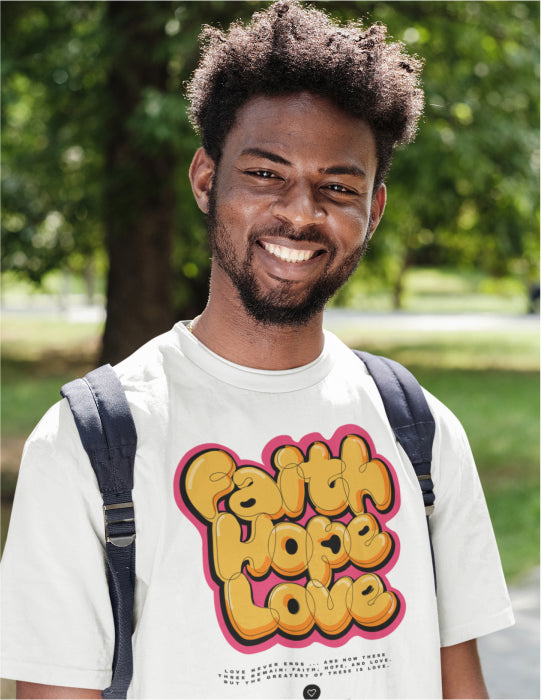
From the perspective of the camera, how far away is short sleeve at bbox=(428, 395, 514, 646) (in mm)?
1901

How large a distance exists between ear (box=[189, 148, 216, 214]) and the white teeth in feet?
0.76

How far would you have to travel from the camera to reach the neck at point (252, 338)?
6.28 feet

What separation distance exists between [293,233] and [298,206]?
2.2 inches

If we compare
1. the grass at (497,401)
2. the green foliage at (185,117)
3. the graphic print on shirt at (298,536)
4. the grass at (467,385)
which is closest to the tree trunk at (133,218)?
the green foliage at (185,117)

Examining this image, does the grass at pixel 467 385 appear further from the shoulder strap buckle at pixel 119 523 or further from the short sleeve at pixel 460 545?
the shoulder strap buckle at pixel 119 523

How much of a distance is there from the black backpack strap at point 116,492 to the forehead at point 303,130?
61 cm

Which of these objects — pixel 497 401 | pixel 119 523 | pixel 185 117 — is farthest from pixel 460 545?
pixel 497 401

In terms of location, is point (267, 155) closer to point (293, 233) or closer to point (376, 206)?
point (293, 233)

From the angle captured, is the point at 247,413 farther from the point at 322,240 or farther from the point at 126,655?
the point at 126,655

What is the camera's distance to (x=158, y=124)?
6.62 metres

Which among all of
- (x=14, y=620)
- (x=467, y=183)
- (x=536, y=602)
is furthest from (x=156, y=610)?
(x=467, y=183)

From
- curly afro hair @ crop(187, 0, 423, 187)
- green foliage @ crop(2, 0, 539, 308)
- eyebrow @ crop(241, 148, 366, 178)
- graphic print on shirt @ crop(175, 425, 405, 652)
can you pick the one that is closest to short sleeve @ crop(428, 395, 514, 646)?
graphic print on shirt @ crop(175, 425, 405, 652)

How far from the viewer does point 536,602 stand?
5816 millimetres

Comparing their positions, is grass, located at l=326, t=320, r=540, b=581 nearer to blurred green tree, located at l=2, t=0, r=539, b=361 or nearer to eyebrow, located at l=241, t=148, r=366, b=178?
blurred green tree, located at l=2, t=0, r=539, b=361
